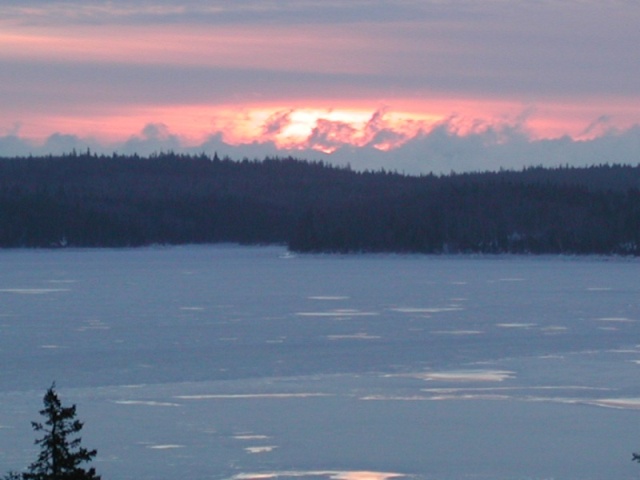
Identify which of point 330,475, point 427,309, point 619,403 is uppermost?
point 427,309

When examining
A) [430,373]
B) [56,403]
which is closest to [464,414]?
[430,373]

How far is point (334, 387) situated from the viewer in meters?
20.4

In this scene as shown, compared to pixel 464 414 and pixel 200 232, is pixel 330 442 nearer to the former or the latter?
pixel 464 414

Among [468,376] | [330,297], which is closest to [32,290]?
[330,297]

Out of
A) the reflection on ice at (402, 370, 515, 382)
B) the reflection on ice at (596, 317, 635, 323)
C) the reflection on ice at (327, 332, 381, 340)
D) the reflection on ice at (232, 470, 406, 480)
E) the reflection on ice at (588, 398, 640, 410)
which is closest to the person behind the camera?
the reflection on ice at (232, 470, 406, 480)

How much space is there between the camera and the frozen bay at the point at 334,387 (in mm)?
14836

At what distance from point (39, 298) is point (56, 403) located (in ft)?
129

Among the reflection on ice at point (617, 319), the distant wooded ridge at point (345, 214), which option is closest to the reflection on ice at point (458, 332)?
the reflection on ice at point (617, 319)

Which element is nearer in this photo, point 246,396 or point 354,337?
point 246,396

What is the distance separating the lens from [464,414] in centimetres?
1769

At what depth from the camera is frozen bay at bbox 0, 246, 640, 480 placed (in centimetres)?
1484

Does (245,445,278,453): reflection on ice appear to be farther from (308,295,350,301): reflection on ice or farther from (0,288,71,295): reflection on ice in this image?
(0,288,71,295): reflection on ice

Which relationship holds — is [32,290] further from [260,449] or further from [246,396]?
[260,449]

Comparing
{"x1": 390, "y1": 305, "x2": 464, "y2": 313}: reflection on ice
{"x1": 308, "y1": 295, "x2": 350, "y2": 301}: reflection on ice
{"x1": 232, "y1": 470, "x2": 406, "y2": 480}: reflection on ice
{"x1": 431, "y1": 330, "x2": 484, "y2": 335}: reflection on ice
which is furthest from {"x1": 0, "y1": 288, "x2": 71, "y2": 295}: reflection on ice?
{"x1": 232, "y1": 470, "x2": 406, "y2": 480}: reflection on ice
